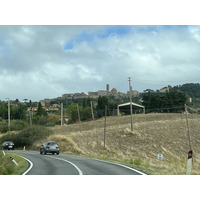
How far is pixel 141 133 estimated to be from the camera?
59.7m

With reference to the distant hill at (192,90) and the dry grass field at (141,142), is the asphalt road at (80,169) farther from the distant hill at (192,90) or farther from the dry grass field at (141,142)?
the distant hill at (192,90)

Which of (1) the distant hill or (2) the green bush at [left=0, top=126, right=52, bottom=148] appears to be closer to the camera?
(2) the green bush at [left=0, top=126, right=52, bottom=148]

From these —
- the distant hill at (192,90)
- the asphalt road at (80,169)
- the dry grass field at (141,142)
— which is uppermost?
the distant hill at (192,90)

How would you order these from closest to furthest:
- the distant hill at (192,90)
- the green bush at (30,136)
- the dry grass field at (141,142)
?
the dry grass field at (141,142) < the green bush at (30,136) < the distant hill at (192,90)

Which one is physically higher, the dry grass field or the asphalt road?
the asphalt road

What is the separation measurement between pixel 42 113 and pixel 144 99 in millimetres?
51889

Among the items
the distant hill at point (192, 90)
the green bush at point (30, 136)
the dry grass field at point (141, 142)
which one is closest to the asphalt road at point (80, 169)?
the dry grass field at point (141, 142)

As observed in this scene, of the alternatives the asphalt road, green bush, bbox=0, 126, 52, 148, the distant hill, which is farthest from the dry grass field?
the distant hill

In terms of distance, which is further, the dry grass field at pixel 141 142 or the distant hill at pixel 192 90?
the distant hill at pixel 192 90

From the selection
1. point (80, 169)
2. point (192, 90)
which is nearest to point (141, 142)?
point (80, 169)

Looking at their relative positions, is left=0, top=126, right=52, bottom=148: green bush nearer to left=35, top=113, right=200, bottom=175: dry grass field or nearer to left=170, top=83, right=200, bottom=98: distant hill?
left=35, top=113, right=200, bottom=175: dry grass field
